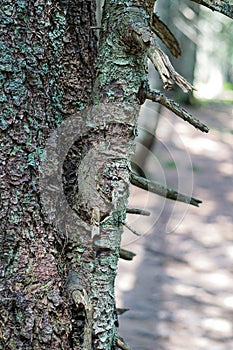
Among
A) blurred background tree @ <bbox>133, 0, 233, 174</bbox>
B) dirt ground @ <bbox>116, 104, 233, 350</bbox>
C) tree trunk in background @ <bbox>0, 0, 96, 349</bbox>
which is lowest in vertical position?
tree trunk in background @ <bbox>0, 0, 96, 349</bbox>

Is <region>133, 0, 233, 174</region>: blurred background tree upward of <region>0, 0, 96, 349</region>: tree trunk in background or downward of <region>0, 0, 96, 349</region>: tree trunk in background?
upward

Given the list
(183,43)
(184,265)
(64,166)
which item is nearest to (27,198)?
(64,166)

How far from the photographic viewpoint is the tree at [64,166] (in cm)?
162

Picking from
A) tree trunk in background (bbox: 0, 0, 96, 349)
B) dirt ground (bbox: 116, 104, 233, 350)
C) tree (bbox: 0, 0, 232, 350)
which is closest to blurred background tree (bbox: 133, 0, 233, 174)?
dirt ground (bbox: 116, 104, 233, 350)

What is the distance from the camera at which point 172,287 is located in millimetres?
6070

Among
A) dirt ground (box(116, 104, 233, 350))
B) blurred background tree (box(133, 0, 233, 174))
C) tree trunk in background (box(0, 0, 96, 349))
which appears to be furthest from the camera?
blurred background tree (box(133, 0, 233, 174))

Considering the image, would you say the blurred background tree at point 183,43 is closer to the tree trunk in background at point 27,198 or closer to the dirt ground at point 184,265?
the dirt ground at point 184,265

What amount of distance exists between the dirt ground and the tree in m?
1.03

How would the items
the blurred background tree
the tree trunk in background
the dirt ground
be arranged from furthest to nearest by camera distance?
1. the blurred background tree
2. the dirt ground
3. the tree trunk in background

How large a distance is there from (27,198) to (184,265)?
5.26 m

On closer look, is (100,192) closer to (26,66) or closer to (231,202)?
(26,66)

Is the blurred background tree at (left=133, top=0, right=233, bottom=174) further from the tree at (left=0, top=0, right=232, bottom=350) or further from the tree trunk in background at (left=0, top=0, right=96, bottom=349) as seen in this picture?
the tree trunk in background at (left=0, top=0, right=96, bottom=349)

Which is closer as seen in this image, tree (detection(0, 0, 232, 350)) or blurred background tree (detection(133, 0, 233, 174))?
tree (detection(0, 0, 232, 350))

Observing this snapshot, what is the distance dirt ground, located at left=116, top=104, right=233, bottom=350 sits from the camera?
16.1 feet
